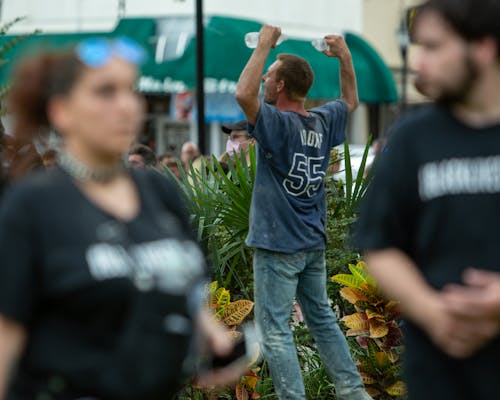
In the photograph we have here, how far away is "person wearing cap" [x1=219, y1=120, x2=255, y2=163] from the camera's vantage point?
7.26m

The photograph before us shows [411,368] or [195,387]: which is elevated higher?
[411,368]

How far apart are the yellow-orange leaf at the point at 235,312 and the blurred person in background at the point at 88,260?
322 cm

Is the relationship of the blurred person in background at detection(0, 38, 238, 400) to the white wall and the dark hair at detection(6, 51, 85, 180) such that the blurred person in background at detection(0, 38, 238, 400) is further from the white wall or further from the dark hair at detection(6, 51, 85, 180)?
the white wall

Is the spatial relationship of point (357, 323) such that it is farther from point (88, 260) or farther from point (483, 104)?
point (88, 260)

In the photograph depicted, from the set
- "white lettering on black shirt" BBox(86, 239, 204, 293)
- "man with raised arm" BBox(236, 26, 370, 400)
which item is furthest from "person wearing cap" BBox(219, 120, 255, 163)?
"white lettering on black shirt" BBox(86, 239, 204, 293)

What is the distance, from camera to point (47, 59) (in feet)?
10.1

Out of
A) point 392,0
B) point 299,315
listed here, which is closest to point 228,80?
point 392,0

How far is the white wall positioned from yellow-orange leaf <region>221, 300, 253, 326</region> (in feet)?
55.8

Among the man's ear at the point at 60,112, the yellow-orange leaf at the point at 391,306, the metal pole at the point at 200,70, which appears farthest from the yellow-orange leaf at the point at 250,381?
the metal pole at the point at 200,70

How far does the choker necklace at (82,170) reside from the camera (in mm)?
3012

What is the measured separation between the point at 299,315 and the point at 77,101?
165 inches

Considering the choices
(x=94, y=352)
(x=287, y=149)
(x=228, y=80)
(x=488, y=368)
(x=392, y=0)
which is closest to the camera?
(x=94, y=352)

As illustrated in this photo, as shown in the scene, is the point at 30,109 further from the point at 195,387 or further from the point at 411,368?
the point at 195,387

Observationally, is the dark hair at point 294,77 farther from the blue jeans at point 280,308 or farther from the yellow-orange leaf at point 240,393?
the yellow-orange leaf at point 240,393
